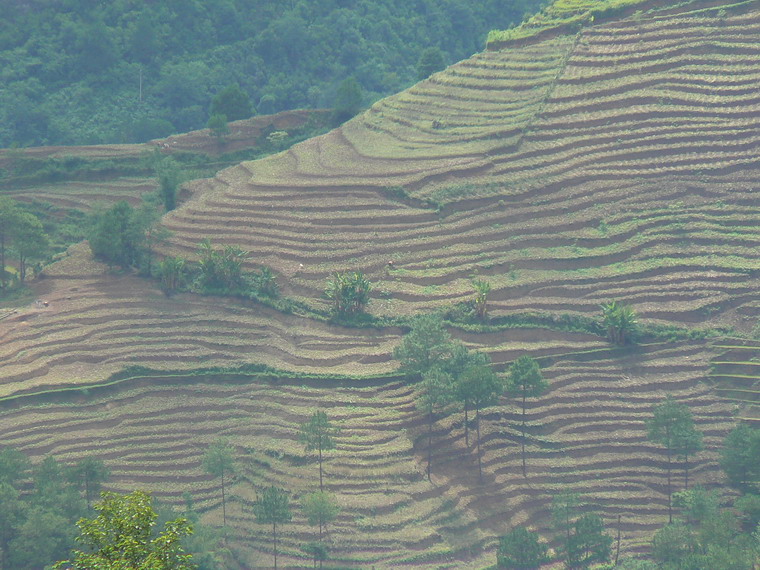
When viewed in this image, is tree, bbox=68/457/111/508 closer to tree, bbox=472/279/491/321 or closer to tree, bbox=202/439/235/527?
tree, bbox=202/439/235/527

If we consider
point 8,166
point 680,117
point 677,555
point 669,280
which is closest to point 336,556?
point 677,555

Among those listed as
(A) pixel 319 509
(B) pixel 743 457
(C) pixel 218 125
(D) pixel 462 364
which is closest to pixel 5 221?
(C) pixel 218 125

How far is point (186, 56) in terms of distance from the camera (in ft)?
241

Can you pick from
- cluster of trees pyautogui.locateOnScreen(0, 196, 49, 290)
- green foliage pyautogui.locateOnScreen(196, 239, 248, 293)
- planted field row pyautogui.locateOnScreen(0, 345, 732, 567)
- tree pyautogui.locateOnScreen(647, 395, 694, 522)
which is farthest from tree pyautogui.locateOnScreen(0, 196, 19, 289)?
tree pyautogui.locateOnScreen(647, 395, 694, 522)

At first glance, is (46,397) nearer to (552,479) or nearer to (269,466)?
(269,466)

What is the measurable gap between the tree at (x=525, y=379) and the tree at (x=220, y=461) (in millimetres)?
8631

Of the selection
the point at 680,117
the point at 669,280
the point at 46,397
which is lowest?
the point at 46,397

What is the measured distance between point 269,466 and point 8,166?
76.2 ft

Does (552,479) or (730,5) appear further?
(730,5)

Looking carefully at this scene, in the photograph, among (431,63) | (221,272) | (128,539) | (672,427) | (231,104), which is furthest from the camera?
(431,63)

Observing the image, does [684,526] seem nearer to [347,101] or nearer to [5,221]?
[5,221]

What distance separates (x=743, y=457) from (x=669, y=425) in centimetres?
225

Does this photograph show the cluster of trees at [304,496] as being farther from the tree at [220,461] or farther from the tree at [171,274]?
the tree at [171,274]

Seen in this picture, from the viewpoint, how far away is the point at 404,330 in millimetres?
42562
